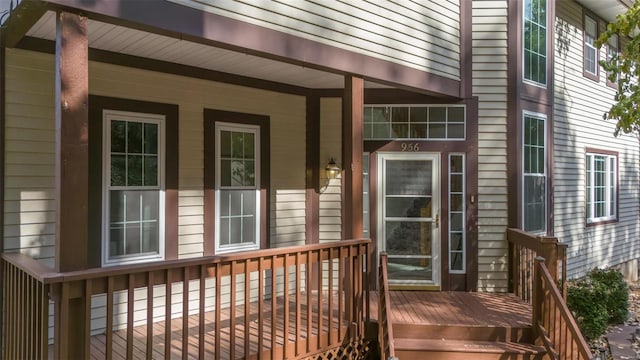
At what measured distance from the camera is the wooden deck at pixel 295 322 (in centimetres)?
386

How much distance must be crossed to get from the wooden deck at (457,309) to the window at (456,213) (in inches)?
18.6

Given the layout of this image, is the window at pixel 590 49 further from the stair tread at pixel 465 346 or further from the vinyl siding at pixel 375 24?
the stair tread at pixel 465 346

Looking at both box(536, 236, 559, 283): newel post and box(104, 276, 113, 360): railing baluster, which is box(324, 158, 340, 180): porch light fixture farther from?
box(104, 276, 113, 360): railing baluster

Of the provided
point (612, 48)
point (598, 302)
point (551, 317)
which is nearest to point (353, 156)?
point (551, 317)

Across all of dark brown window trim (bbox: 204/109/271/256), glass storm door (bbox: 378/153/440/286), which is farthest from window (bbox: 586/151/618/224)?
dark brown window trim (bbox: 204/109/271/256)

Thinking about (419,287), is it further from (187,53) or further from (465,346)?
(187,53)

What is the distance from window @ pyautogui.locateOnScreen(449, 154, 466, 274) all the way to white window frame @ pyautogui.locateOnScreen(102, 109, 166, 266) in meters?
3.67

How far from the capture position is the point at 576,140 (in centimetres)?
795

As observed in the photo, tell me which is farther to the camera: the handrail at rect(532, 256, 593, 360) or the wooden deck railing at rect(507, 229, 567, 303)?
the wooden deck railing at rect(507, 229, 567, 303)

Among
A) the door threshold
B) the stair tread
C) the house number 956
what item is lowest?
the stair tread

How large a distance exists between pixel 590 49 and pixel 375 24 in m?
5.96

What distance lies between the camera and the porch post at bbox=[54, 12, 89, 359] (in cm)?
275

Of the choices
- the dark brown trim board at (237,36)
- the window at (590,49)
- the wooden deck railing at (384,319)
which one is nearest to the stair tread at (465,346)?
the wooden deck railing at (384,319)

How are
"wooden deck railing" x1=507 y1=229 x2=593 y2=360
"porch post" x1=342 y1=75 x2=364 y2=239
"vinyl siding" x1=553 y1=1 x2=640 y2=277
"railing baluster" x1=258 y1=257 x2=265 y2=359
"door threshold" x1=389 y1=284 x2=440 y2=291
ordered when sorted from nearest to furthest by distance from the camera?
"railing baluster" x1=258 y1=257 x2=265 y2=359, "wooden deck railing" x1=507 y1=229 x2=593 y2=360, "porch post" x1=342 y1=75 x2=364 y2=239, "door threshold" x1=389 y1=284 x2=440 y2=291, "vinyl siding" x1=553 y1=1 x2=640 y2=277
